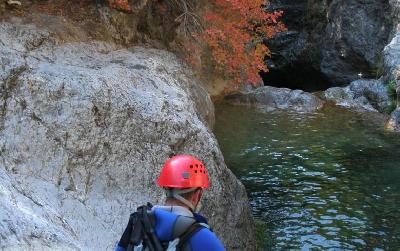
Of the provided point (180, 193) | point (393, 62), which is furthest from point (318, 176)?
point (393, 62)

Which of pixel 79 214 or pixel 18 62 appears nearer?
pixel 79 214

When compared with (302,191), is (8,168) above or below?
above

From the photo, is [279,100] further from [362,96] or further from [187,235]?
[187,235]

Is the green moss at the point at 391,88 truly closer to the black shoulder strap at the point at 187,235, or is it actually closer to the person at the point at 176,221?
the person at the point at 176,221

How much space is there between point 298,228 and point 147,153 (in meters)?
3.75

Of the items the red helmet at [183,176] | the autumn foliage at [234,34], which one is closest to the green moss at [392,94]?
the autumn foliage at [234,34]

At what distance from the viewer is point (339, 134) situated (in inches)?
652

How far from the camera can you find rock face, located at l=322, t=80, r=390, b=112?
2031 centimetres

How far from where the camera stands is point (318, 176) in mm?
12453

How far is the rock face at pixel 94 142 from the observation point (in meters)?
6.71

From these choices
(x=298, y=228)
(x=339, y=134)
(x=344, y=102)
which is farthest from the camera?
(x=344, y=102)

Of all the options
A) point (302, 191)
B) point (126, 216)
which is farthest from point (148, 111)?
point (302, 191)

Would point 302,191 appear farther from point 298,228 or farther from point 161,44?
point 161,44

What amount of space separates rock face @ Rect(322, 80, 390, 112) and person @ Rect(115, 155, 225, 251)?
17.7m
